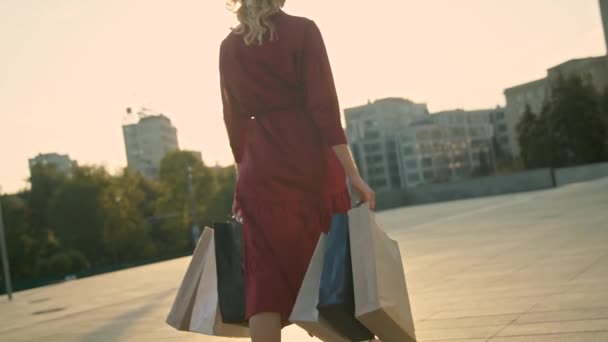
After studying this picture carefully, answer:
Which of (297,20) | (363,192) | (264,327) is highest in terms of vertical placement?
(297,20)

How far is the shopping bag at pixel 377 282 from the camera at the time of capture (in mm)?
2562

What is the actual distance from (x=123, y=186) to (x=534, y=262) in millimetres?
59809

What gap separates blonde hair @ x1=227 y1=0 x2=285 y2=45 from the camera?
290cm

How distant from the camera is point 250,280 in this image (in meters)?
2.84

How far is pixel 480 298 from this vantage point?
621 centimetres

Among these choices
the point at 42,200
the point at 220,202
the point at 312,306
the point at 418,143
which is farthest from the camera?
the point at 418,143

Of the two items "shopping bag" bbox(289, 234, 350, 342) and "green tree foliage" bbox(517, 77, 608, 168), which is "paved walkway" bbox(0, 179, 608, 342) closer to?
"shopping bag" bbox(289, 234, 350, 342)

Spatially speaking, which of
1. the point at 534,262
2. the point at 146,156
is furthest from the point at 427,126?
the point at 534,262

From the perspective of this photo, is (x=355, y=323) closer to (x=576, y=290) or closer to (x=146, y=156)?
(x=576, y=290)

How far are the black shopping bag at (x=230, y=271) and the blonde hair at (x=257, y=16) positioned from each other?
66 cm

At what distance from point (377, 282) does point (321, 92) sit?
0.70 metres

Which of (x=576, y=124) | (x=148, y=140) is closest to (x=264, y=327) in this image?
(x=576, y=124)

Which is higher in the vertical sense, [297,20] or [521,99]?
[521,99]

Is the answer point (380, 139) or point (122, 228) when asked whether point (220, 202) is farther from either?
point (380, 139)
